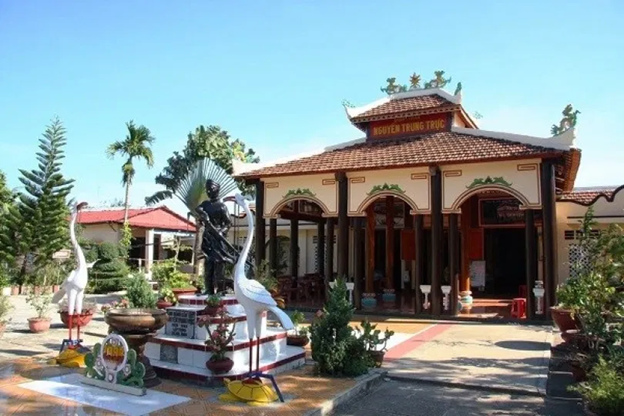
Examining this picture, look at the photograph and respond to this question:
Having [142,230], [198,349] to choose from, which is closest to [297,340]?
[198,349]

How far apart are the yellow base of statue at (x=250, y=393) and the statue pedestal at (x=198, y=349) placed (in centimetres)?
60

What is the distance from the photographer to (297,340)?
805cm

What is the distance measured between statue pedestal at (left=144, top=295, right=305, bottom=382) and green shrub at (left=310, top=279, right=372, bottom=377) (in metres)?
0.65

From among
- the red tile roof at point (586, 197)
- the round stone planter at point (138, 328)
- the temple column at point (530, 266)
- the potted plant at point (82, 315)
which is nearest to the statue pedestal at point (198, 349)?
A: the round stone planter at point (138, 328)

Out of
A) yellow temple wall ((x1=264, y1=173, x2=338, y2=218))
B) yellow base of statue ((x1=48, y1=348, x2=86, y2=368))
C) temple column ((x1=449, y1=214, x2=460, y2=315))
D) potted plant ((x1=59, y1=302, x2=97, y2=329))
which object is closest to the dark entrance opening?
temple column ((x1=449, y1=214, x2=460, y2=315))

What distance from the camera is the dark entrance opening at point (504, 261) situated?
19172 millimetres

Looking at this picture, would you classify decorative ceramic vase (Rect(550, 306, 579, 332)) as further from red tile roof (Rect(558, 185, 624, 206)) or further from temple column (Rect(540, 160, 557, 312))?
red tile roof (Rect(558, 185, 624, 206))

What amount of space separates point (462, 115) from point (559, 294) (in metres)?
8.17

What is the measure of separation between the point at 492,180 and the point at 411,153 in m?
2.21

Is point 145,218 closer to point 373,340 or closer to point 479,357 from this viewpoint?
point 479,357

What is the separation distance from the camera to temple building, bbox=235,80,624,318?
40.0 ft

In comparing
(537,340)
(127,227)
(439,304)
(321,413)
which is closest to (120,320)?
(321,413)

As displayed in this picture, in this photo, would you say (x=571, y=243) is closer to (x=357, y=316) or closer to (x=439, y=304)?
(x=439, y=304)

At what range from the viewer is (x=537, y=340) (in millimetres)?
9938
